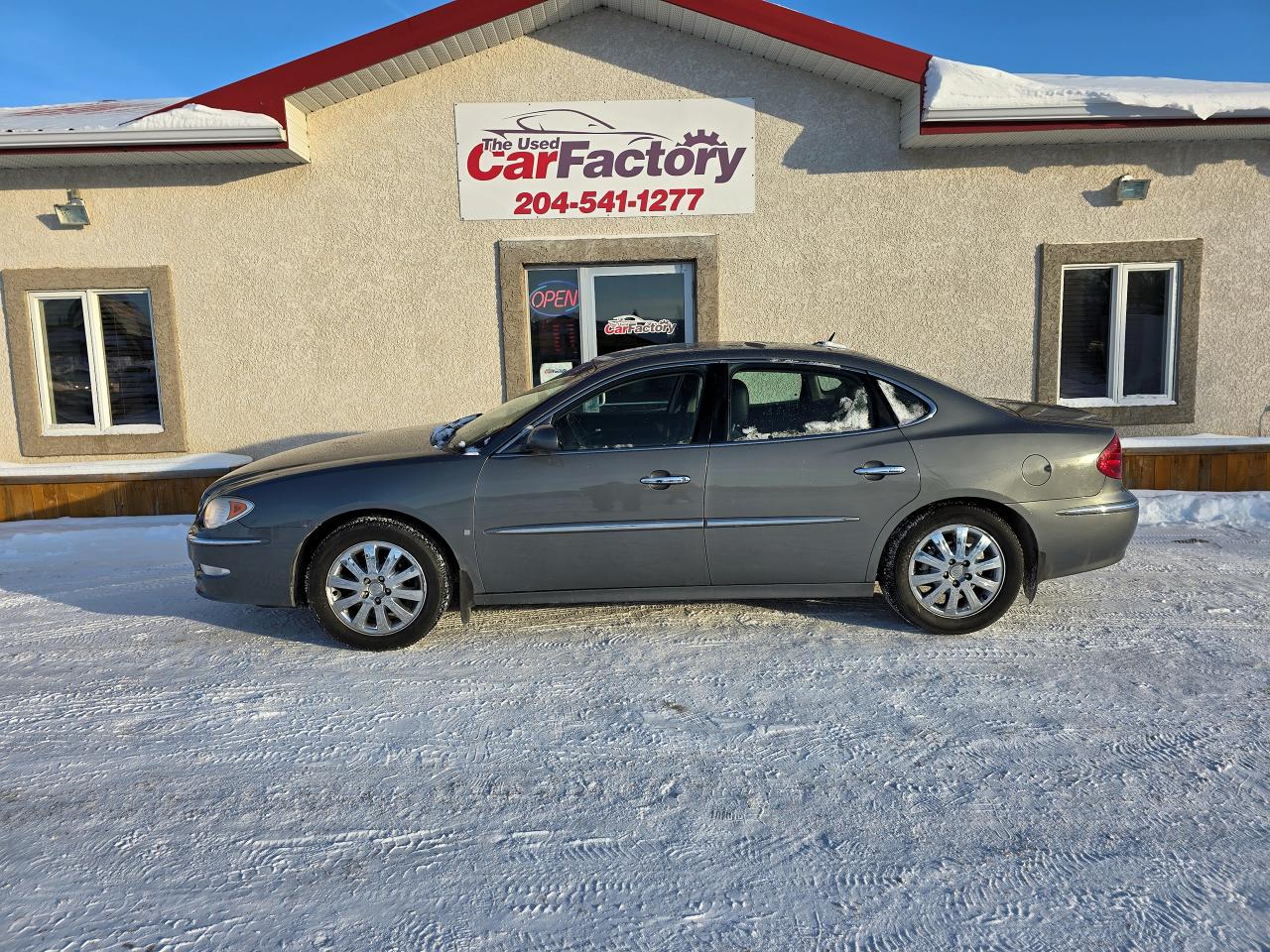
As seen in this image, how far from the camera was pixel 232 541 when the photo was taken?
4.43 metres

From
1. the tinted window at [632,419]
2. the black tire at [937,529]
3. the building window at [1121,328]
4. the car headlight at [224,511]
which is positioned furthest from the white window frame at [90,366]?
the building window at [1121,328]

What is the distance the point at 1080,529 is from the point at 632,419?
2444 millimetres

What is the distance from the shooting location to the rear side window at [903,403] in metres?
4.60

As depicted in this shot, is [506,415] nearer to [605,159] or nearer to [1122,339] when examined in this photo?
[605,159]

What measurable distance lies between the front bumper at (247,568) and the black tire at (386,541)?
0.13m

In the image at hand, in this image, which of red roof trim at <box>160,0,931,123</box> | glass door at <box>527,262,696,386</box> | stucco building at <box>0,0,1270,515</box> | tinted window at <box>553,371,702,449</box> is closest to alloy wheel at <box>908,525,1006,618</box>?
tinted window at <box>553,371,702,449</box>

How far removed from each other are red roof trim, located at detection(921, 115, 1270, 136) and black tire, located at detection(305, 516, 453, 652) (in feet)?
18.8

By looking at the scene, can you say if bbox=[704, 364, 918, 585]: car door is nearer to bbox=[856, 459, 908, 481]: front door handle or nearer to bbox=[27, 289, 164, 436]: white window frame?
bbox=[856, 459, 908, 481]: front door handle

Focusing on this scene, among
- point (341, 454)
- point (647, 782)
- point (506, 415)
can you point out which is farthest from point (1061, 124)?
point (647, 782)

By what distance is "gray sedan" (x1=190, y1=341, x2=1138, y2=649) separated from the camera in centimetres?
440

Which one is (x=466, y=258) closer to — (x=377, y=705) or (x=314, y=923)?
(x=377, y=705)

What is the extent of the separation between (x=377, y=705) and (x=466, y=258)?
5196 mm

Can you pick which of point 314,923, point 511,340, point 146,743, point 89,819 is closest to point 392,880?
point 314,923

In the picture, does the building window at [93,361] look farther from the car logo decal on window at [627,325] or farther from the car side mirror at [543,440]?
the car side mirror at [543,440]
